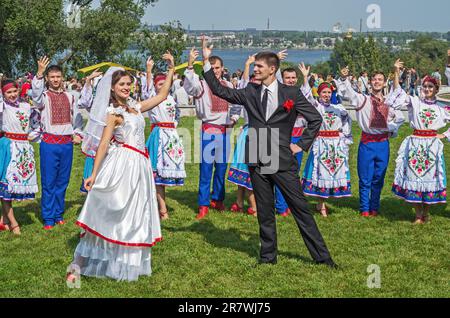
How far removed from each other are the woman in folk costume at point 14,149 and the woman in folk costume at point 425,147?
5.03m

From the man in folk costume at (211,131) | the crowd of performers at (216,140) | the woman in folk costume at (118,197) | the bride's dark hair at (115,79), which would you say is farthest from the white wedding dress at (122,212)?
the man in folk costume at (211,131)

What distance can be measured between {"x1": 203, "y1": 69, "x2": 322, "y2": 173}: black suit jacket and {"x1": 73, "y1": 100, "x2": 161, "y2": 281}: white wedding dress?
3.58 feet

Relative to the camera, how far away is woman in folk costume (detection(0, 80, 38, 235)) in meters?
8.79

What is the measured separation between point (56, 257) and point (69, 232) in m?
1.22

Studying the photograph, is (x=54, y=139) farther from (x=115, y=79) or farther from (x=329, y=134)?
(x=329, y=134)

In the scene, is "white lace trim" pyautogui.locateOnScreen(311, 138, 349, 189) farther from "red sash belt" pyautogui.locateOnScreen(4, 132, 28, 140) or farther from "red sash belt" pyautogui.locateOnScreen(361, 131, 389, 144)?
"red sash belt" pyautogui.locateOnScreen(4, 132, 28, 140)

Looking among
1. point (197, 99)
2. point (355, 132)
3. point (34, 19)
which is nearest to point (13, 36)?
point (34, 19)

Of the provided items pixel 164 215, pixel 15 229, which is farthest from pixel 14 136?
pixel 164 215

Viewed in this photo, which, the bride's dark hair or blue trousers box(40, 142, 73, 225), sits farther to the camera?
blue trousers box(40, 142, 73, 225)

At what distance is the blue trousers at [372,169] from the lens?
9727 mm

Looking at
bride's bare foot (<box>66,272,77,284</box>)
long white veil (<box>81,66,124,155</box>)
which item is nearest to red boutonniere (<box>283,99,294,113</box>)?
long white veil (<box>81,66,124,155</box>)

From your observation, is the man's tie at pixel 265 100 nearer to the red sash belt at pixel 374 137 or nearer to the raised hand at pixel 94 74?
the raised hand at pixel 94 74

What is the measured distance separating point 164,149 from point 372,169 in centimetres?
303

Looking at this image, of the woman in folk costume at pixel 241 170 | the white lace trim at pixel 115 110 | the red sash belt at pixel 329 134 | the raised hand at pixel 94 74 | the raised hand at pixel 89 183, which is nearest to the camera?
the raised hand at pixel 89 183
